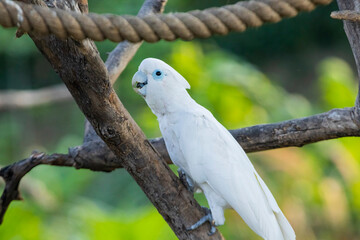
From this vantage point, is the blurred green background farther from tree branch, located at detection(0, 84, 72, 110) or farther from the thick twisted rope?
the thick twisted rope

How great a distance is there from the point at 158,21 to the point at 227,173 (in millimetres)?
613

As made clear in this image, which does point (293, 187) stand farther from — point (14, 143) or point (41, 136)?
point (41, 136)

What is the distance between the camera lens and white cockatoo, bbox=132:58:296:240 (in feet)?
4.28

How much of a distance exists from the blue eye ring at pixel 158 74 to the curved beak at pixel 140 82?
3cm

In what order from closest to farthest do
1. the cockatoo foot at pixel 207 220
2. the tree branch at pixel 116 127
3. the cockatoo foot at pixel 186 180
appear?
the tree branch at pixel 116 127 < the cockatoo foot at pixel 207 220 < the cockatoo foot at pixel 186 180

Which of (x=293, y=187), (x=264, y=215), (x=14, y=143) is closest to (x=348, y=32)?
(x=264, y=215)

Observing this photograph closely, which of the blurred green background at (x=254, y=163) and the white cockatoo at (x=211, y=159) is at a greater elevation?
the white cockatoo at (x=211, y=159)

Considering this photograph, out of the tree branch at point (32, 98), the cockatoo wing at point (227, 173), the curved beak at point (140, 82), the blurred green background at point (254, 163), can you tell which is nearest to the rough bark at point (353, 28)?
the cockatoo wing at point (227, 173)

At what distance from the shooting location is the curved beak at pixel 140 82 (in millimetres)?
1323

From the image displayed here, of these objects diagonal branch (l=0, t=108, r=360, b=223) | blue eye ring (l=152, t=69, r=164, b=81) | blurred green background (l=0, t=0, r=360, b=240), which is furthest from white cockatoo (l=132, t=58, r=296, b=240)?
blurred green background (l=0, t=0, r=360, b=240)

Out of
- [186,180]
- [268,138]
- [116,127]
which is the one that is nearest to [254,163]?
[268,138]

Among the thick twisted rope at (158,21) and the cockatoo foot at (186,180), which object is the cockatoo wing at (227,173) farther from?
the thick twisted rope at (158,21)

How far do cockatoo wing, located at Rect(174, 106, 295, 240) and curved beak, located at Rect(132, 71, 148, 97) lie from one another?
0.44 ft

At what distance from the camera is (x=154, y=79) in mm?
1318
